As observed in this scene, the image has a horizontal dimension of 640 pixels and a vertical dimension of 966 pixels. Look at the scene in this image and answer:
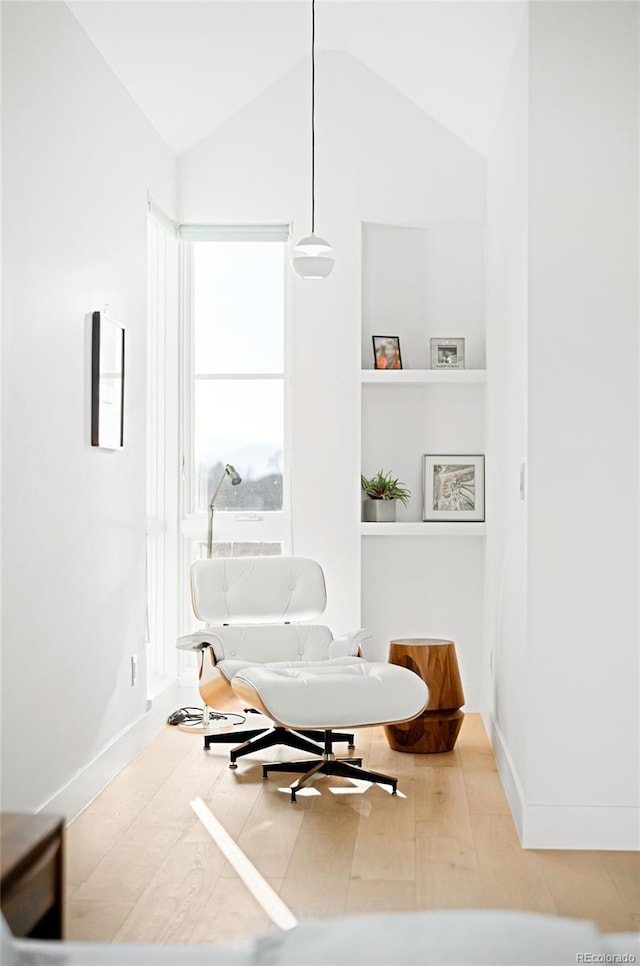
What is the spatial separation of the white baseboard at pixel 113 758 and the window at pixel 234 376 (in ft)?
2.69

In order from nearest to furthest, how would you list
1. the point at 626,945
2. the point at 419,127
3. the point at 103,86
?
the point at 626,945 < the point at 103,86 < the point at 419,127

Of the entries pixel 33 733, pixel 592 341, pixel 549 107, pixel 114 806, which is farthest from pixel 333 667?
pixel 549 107

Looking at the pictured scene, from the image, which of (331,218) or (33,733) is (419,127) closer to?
(331,218)

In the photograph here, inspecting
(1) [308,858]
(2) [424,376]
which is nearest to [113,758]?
(1) [308,858]

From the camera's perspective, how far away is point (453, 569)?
523 cm

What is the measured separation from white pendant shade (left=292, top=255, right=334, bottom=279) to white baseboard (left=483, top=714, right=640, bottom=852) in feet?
7.81

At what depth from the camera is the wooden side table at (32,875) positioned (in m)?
1.25

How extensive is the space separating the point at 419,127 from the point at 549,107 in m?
1.97

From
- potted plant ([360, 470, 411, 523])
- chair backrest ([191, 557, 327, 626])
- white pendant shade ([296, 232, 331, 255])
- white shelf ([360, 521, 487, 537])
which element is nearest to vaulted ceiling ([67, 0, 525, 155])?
white pendant shade ([296, 232, 331, 255])

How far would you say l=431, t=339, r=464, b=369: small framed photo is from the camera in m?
5.18

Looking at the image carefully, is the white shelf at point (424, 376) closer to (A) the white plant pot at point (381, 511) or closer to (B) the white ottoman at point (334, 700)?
(A) the white plant pot at point (381, 511)

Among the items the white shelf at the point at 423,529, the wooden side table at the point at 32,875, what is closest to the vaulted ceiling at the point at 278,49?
the white shelf at the point at 423,529

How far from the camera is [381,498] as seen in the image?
16.8 ft

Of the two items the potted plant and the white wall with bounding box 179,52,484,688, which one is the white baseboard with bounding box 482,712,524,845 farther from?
the potted plant
